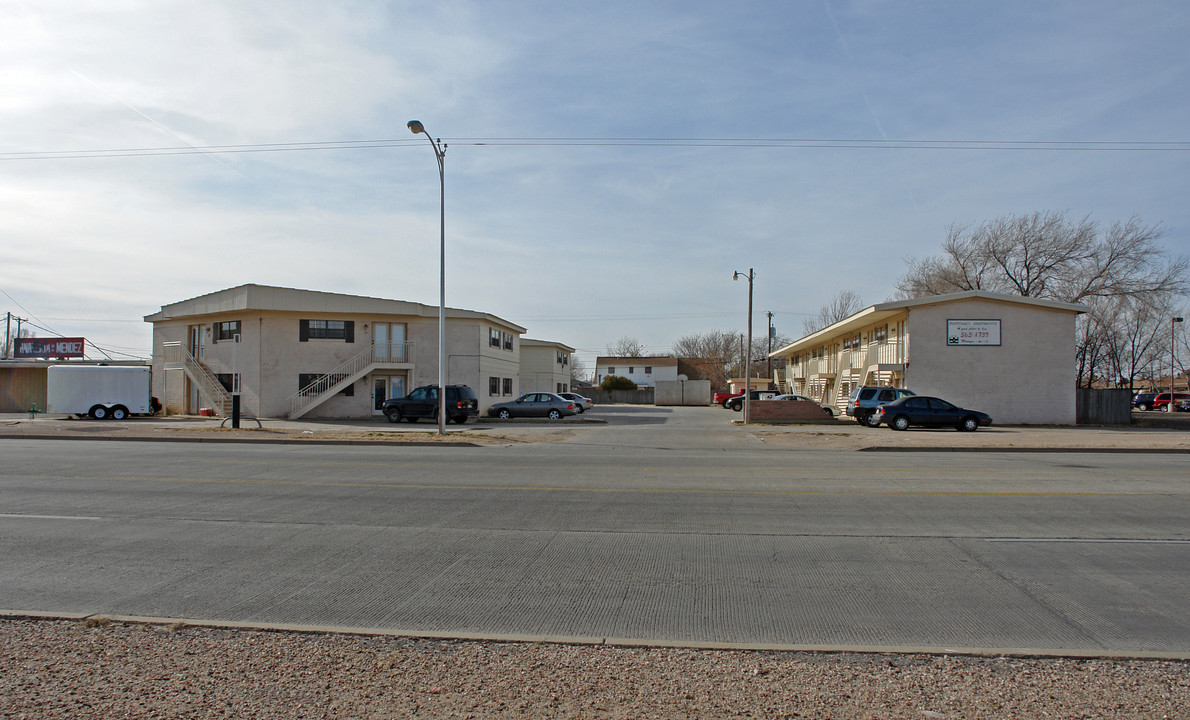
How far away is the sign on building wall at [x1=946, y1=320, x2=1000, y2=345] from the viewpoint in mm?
34281

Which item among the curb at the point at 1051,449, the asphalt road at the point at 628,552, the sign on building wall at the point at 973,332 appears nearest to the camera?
the asphalt road at the point at 628,552

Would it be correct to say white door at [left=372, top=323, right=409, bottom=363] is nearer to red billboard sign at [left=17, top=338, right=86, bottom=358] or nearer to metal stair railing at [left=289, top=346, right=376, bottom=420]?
metal stair railing at [left=289, top=346, right=376, bottom=420]

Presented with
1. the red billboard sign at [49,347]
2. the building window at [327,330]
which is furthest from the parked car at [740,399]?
the red billboard sign at [49,347]

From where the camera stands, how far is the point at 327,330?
36.7m

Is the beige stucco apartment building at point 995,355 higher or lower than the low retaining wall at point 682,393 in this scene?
higher

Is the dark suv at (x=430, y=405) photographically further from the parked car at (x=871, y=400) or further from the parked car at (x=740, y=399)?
the parked car at (x=740, y=399)

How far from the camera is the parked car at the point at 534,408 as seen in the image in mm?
36438

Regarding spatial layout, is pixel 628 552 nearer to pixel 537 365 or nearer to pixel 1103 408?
pixel 1103 408

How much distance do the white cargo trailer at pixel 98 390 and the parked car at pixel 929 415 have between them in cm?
3458

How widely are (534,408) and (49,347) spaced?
1799 inches

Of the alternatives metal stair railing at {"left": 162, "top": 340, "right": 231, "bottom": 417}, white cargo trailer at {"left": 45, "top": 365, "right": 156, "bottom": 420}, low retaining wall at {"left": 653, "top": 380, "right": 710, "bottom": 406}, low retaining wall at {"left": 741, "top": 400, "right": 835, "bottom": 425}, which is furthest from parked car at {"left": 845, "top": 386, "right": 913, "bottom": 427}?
low retaining wall at {"left": 653, "top": 380, "right": 710, "bottom": 406}

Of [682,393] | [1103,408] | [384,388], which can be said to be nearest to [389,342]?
[384,388]

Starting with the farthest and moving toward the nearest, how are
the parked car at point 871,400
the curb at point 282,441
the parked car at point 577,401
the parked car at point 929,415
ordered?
the parked car at point 577,401 → the parked car at point 871,400 → the parked car at point 929,415 → the curb at point 282,441

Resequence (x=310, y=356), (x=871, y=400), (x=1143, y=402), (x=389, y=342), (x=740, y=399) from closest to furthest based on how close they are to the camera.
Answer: (x=871, y=400) → (x=310, y=356) → (x=389, y=342) → (x=740, y=399) → (x=1143, y=402)
